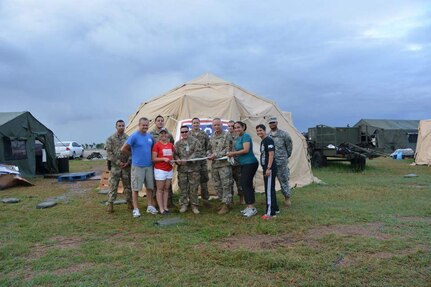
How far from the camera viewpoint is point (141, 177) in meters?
6.46

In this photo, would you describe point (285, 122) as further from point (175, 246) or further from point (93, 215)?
point (175, 246)

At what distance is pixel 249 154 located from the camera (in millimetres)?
6391

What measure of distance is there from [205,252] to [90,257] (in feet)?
4.38

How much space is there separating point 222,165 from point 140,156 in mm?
1486

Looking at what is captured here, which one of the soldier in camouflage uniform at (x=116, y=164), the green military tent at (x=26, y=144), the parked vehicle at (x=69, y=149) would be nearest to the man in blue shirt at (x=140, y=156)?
the soldier in camouflage uniform at (x=116, y=164)

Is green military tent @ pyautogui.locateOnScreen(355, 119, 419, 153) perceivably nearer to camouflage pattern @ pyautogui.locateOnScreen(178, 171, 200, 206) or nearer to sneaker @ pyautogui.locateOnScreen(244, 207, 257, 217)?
sneaker @ pyautogui.locateOnScreen(244, 207, 257, 217)

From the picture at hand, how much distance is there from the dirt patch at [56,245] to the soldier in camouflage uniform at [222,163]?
259 centimetres

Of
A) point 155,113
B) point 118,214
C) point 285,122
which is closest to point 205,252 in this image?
point 118,214

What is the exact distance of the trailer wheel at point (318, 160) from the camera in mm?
15633

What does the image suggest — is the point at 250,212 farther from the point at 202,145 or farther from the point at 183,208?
the point at 202,145

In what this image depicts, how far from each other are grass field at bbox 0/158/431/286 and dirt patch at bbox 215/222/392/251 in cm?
1

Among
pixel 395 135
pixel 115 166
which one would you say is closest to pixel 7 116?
pixel 115 166

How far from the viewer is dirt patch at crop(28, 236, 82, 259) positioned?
4503mm

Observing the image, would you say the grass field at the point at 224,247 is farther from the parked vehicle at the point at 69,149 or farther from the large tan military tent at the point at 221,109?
the parked vehicle at the point at 69,149
